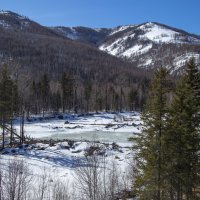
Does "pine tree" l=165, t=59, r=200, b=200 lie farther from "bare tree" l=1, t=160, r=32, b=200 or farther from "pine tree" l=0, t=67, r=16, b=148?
"pine tree" l=0, t=67, r=16, b=148

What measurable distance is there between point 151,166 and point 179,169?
1821mm

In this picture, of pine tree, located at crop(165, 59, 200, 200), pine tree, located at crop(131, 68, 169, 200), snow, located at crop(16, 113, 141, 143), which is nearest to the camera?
pine tree, located at crop(131, 68, 169, 200)

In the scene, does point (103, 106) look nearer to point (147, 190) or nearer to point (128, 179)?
point (128, 179)

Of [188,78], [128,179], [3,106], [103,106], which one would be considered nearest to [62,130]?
[3,106]

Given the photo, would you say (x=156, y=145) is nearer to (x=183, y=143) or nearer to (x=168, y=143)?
(x=168, y=143)

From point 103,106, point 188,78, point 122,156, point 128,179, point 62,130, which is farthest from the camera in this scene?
point 103,106

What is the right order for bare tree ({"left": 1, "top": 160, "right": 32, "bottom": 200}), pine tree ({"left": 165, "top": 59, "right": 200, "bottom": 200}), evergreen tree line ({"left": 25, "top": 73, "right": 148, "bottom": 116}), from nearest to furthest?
bare tree ({"left": 1, "top": 160, "right": 32, "bottom": 200}) < pine tree ({"left": 165, "top": 59, "right": 200, "bottom": 200}) < evergreen tree line ({"left": 25, "top": 73, "right": 148, "bottom": 116})

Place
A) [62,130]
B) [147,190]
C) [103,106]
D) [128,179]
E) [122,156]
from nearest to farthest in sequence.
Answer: [147,190]
[128,179]
[122,156]
[62,130]
[103,106]

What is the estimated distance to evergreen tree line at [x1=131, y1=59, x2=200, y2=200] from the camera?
23031mm

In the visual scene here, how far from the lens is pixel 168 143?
23.2m

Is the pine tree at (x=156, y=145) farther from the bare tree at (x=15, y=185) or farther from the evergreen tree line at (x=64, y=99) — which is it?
the evergreen tree line at (x=64, y=99)

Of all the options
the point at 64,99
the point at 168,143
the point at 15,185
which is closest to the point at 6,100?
the point at 15,185

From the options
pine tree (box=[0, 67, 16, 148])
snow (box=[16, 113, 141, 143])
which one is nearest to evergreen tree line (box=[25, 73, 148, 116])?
snow (box=[16, 113, 141, 143])

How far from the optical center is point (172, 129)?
2320 cm
